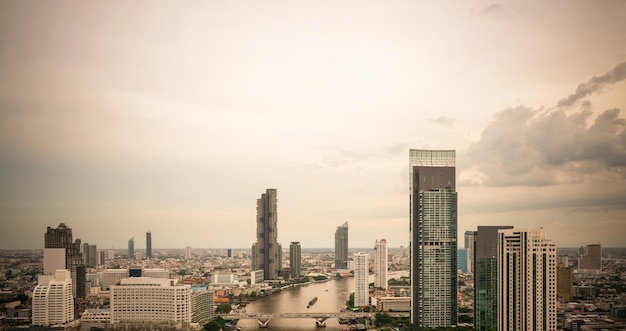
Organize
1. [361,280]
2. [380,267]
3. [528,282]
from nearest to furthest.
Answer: [528,282] → [361,280] → [380,267]

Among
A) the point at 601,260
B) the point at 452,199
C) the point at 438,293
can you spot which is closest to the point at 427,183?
the point at 452,199

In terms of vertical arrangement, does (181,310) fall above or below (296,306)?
above

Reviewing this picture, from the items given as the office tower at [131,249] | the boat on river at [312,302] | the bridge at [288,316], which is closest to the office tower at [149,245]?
the office tower at [131,249]

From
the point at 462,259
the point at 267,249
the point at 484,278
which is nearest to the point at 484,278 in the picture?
the point at 484,278

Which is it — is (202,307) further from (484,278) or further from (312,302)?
(484,278)

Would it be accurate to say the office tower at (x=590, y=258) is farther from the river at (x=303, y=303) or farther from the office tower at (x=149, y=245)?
the office tower at (x=149, y=245)

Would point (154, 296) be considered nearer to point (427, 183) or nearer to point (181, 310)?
point (181, 310)
